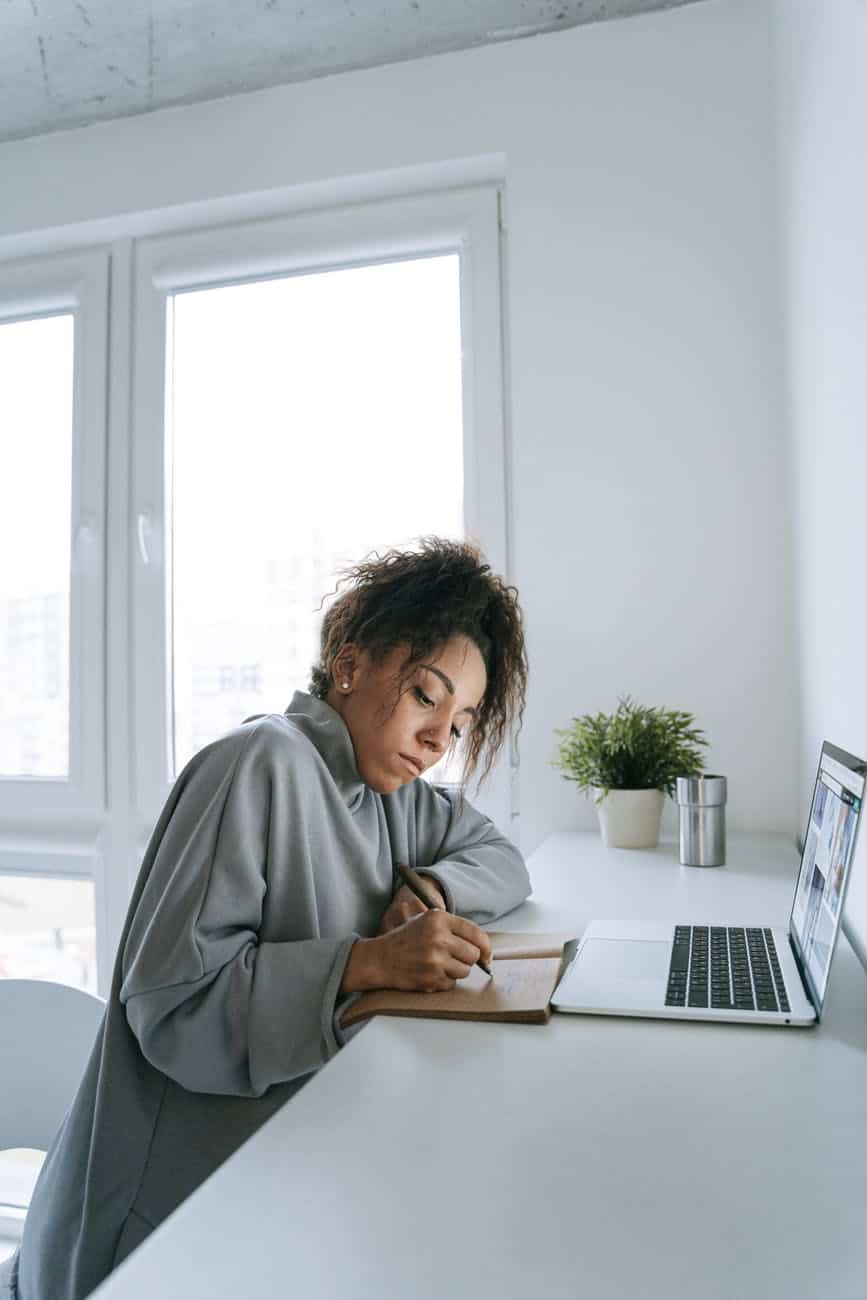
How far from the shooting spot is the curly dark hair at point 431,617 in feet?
3.63

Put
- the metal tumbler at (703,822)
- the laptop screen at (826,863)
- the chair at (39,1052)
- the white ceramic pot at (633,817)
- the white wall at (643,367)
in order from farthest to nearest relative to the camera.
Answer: the white wall at (643,367) → the white ceramic pot at (633,817) → the metal tumbler at (703,822) → the chair at (39,1052) → the laptop screen at (826,863)

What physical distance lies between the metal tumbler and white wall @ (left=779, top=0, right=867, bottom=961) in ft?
→ 0.49

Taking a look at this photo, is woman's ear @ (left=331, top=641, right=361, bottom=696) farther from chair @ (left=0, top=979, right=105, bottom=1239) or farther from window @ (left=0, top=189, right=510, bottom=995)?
window @ (left=0, top=189, right=510, bottom=995)

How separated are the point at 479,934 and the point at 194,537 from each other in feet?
4.97

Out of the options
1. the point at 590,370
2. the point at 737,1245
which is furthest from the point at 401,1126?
the point at 590,370

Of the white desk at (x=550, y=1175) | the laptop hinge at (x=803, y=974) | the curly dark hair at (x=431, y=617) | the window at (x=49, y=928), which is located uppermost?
the curly dark hair at (x=431, y=617)

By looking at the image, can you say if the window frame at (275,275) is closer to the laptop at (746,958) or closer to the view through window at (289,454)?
the view through window at (289,454)

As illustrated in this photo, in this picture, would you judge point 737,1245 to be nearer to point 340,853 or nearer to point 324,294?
point 340,853

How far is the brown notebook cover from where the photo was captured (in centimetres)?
81

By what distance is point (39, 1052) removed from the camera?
1325mm

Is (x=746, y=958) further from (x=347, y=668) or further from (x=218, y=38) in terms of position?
(x=218, y=38)

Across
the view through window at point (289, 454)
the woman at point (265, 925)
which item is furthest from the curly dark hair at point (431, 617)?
the view through window at point (289, 454)

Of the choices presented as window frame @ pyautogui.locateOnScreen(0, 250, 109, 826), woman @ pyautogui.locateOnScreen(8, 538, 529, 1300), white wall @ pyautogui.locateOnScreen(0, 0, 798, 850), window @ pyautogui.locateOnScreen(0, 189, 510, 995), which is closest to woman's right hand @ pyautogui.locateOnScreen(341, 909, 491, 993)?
woman @ pyautogui.locateOnScreen(8, 538, 529, 1300)

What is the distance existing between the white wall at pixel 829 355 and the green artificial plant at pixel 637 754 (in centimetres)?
19
